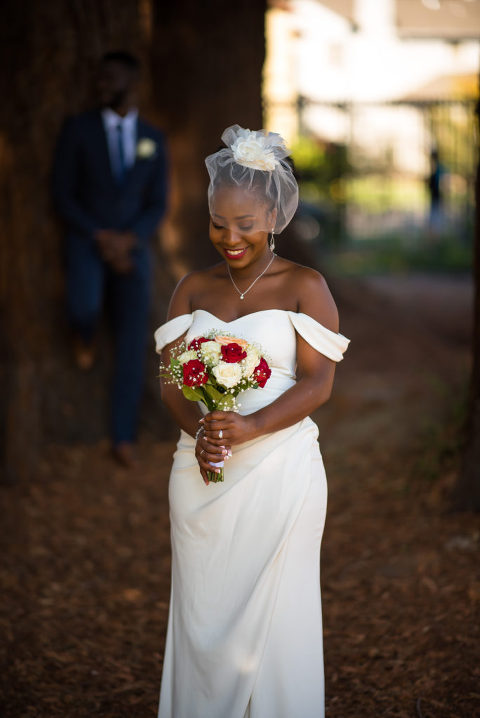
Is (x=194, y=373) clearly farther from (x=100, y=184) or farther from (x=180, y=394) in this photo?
(x=100, y=184)

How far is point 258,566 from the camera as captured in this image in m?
3.17

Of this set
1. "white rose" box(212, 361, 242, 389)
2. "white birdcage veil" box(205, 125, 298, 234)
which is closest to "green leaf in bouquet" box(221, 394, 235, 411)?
"white rose" box(212, 361, 242, 389)

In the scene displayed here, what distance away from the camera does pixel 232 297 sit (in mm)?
3355

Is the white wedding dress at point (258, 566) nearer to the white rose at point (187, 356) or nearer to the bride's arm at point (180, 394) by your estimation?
the bride's arm at point (180, 394)

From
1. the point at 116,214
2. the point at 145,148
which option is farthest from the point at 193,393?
the point at 145,148

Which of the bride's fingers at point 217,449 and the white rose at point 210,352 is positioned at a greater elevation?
the white rose at point 210,352

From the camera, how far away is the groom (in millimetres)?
6328

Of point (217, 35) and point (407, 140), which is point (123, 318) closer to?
point (217, 35)

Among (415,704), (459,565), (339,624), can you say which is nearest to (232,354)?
(415,704)

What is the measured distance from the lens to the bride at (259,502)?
3.17 m

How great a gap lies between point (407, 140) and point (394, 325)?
10940 millimetres

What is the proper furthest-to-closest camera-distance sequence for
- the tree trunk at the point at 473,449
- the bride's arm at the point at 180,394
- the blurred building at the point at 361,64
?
the blurred building at the point at 361,64, the tree trunk at the point at 473,449, the bride's arm at the point at 180,394

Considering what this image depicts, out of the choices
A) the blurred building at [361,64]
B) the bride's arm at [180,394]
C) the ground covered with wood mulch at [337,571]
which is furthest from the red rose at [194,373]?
the blurred building at [361,64]

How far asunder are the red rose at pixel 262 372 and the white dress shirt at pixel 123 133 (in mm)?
3742
